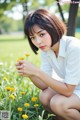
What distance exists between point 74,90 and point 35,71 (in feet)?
1.50

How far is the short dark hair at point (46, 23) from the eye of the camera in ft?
8.84

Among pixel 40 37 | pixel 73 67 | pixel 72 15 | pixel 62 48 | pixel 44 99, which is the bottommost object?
pixel 44 99

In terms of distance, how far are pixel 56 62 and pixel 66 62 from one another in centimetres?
10

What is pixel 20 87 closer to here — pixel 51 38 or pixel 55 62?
pixel 55 62

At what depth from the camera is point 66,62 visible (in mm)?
2861

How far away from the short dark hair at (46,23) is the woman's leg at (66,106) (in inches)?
17.5

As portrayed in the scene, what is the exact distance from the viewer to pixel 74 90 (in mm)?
2965

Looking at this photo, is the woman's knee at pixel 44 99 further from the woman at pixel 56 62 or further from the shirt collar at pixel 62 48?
the shirt collar at pixel 62 48

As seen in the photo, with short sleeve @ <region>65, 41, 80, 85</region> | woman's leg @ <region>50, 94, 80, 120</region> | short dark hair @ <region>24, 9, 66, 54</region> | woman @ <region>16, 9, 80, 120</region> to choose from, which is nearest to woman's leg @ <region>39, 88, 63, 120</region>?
woman @ <region>16, 9, 80, 120</region>

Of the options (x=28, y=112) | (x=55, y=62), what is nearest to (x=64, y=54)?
(x=55, y=62)

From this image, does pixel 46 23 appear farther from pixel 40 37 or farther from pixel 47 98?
pixel 47 98

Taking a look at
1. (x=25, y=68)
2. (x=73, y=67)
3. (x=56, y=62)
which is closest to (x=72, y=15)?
(x=56, y=62)

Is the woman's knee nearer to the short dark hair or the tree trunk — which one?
the short dark hair

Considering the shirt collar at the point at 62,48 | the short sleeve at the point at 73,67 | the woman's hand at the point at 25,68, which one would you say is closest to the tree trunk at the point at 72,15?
the shirt collar at the point at 62,48
